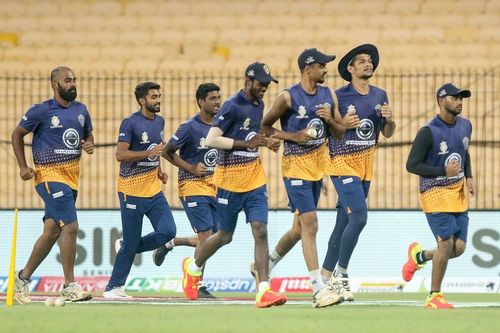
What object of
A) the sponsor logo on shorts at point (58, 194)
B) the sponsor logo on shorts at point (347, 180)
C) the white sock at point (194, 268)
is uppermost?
the sponsor logo on shorts at point (347, 180)

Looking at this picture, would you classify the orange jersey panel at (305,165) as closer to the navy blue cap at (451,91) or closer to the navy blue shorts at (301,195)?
the navy blue shorts at (301,195)

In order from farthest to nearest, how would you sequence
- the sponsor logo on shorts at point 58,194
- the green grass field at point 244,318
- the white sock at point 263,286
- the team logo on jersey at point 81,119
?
the team logo on jersey at point 81,119 < the sponsor logo on shorts at point 58,194 < the white sock at point 263,286 < the green grass field at point 244,318

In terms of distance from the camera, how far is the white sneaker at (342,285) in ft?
47.0

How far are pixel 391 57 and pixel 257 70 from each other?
9.90 metres

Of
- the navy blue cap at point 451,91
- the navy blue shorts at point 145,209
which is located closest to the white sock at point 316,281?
the navy blue cap at point 451,91

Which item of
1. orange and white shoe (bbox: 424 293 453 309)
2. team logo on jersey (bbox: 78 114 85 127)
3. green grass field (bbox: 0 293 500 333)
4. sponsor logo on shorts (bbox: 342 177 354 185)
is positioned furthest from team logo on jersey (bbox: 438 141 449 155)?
team logo on jersey (bbox: 78 114 85 127)

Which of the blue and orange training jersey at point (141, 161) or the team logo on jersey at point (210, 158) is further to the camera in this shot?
the team logo on jersey at point (210, 158)

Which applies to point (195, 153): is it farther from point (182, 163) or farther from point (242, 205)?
point (242, 205)

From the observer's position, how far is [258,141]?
44.9 ft

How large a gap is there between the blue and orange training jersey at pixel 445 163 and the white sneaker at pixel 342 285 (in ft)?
3.97

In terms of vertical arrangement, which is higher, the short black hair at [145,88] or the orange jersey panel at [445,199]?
the short black hair at [145,88]

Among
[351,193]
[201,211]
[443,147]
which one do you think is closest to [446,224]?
[443,147]

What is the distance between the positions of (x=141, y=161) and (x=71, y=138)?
1339 millimetres

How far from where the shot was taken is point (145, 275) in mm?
19094
